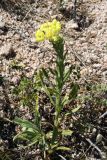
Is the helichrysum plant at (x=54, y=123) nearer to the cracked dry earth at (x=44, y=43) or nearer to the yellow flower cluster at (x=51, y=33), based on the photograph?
the yellow flower cluster at (x=51, y=33)

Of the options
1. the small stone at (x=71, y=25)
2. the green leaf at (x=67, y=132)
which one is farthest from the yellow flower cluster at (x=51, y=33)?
the small stone at (x=71, y=25)

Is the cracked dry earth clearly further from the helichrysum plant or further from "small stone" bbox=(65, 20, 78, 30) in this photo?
the helichrysum plant

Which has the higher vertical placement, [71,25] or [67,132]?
[71,25]

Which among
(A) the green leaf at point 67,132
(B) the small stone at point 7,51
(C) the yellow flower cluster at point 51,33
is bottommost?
(A) the green leaf at point 67,132

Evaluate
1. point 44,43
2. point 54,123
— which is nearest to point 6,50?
point 44,43

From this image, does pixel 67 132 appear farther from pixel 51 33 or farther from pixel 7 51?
pixel 7 51

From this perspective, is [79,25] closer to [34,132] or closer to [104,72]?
[104,72]

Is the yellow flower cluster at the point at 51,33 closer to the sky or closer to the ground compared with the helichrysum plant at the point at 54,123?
closer to the sky

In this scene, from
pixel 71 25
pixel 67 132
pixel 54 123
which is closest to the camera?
pixel 67 132
